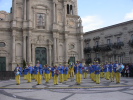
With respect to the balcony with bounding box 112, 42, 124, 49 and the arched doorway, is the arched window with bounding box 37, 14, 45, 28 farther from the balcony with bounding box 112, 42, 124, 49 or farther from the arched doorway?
the balcony with bounding box 112, 42, 124, 49

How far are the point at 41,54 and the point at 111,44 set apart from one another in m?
15.3

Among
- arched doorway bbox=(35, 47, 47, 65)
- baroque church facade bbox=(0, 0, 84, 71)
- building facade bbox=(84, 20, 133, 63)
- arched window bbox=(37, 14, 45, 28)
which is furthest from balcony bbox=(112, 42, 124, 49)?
arched window bbox=(37, 14, 45, 28)

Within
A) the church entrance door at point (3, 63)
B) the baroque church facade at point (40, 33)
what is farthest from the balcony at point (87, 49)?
→ the church entrance door at point (3, 63)

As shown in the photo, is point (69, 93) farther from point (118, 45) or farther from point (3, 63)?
point (118, 45)

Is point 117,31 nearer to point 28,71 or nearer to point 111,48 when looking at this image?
point 111,48

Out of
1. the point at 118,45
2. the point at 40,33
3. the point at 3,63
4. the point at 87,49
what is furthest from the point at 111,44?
the point at 3,63

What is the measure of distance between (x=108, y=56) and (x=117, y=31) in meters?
5.88

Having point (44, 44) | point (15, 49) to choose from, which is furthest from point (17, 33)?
point (44, 44)

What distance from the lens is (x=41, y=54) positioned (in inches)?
1281

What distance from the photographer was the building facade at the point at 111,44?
114 ft

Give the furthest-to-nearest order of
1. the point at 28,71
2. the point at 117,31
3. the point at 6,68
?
the point at 117,31
the point at 6,68
the point at 28,71

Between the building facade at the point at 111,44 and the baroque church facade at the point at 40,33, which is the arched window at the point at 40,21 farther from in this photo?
the building facade at the point at 111,44

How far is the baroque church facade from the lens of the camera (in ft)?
97.6

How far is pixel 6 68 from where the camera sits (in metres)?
29.3
